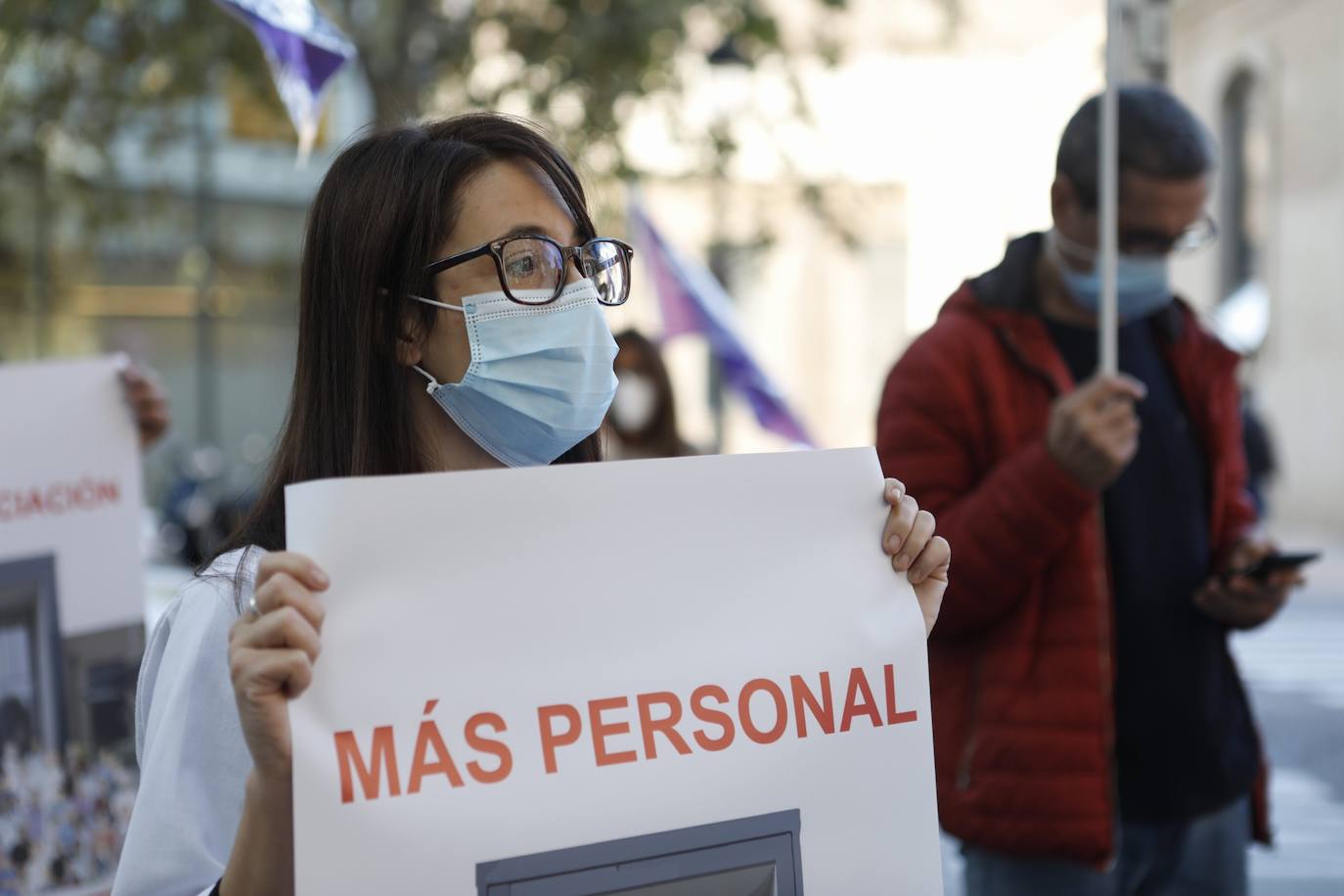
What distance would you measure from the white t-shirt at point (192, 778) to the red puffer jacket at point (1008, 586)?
4.63 feet

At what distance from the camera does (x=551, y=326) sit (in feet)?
5.68

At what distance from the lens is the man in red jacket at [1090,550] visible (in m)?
2.49

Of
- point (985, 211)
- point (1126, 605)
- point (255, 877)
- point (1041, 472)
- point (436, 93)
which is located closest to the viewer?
point (255, 877)

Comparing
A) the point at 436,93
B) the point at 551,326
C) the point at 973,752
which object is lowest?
the point at 973,752

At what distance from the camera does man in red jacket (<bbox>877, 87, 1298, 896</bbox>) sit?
8.16 ft

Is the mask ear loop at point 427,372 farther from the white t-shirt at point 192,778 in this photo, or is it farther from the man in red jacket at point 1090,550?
the man in red jacket at point 1090,550

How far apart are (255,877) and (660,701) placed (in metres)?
→ 0.43

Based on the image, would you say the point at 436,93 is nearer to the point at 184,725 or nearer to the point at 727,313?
the point at 727,313

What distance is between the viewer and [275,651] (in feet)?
4.20

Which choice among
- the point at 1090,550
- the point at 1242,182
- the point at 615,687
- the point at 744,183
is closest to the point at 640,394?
the point at 1090,550

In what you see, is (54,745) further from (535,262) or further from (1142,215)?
(1142,215)

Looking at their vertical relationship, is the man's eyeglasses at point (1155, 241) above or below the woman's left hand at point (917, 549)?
above

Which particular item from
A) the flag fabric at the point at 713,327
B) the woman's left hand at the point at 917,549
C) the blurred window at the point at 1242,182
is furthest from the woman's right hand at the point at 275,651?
the blurred window at the point at 1242,182

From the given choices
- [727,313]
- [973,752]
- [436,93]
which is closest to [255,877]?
[973,752]
